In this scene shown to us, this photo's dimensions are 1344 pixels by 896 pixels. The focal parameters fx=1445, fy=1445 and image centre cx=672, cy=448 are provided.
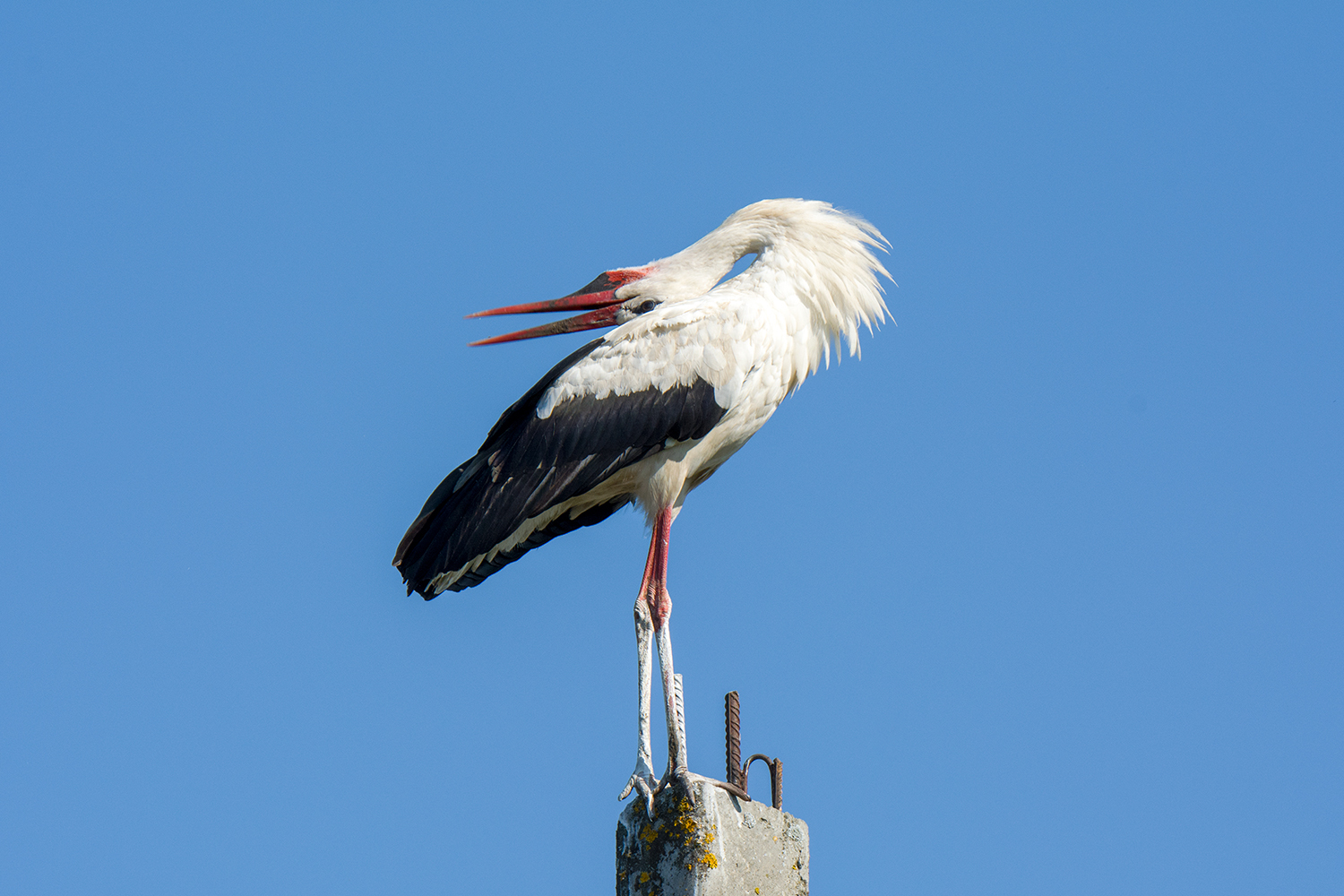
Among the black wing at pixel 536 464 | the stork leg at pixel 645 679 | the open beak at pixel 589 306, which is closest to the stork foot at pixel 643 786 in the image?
the stork leg at pixel 645 679

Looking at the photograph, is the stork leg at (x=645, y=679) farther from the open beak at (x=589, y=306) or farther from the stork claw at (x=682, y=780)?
the open beak at (x=589, y=306)

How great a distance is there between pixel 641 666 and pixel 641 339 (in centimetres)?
188

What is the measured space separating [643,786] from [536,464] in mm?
2268

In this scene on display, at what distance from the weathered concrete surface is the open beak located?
3812mm

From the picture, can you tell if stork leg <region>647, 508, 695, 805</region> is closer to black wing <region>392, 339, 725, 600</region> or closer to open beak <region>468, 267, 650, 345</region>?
black wing <region>392, 339, 725, 600</region>

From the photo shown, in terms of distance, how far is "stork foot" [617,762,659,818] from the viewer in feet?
19.3

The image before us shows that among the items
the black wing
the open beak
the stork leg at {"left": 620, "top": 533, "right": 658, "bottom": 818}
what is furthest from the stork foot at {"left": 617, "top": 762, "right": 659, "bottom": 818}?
the open beak

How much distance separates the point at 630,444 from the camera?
761 centimetres

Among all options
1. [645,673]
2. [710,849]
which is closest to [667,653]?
[645,673]

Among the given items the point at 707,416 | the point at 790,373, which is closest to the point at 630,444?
the point at 707,416

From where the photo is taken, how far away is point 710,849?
5.44 m

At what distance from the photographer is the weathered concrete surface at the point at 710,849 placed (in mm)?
5426

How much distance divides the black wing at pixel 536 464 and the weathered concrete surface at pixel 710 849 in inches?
86.7

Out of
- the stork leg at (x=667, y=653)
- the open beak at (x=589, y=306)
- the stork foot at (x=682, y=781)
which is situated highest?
the open beak at (x=589, y=306)
